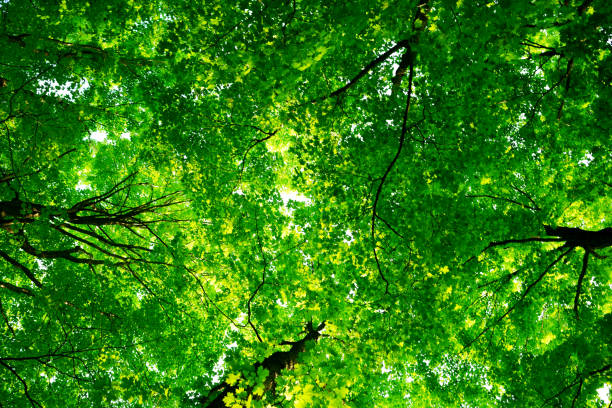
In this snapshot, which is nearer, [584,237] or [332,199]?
[584,237]

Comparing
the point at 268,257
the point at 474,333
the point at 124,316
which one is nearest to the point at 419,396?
the point at 474,333

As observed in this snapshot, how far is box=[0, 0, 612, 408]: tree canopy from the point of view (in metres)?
5.39

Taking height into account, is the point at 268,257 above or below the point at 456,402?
above

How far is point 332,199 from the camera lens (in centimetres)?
759

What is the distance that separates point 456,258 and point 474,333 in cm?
400

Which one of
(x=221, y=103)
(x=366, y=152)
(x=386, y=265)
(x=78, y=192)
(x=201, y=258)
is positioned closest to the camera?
(x=366, y=152)

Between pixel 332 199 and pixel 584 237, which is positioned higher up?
pixel 332 199

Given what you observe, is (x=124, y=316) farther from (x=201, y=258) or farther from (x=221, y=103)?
(x=221, y=103)

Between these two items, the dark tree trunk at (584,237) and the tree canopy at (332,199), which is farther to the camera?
the dark tree trunk at (584,237)

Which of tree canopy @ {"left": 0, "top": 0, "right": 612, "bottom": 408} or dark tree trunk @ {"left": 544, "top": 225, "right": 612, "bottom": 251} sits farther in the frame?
dark tree trunk @ {"left": 544, "top": 225, "right": 612, "bottom": 251}

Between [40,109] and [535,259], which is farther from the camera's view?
[535,259]

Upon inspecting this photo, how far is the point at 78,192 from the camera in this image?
13.2 m

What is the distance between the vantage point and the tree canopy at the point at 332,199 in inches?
212

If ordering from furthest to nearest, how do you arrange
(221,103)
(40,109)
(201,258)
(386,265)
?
(201,258) → (221,103) → (386,265) → (40,109)
